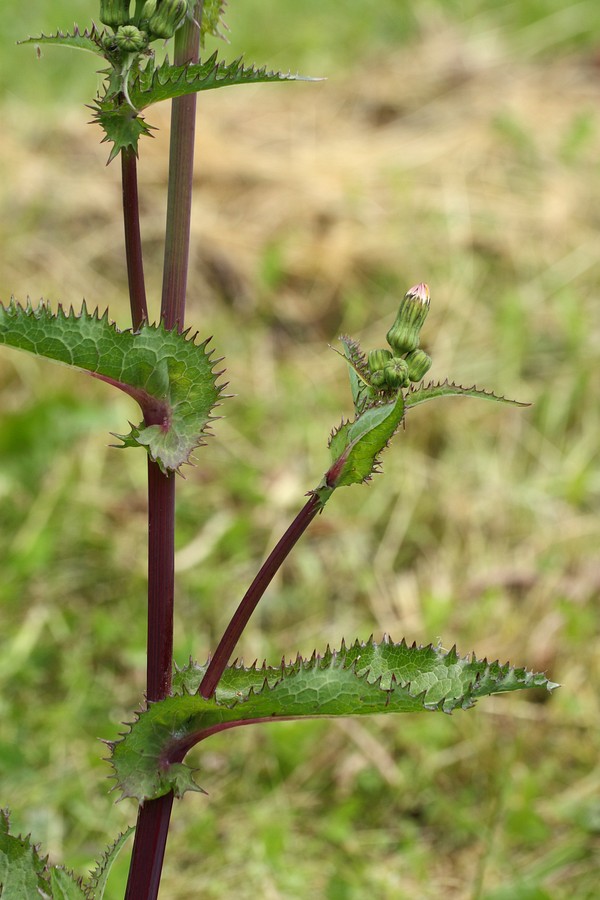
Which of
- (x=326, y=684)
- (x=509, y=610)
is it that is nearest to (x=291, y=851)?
(x=509, y=610)

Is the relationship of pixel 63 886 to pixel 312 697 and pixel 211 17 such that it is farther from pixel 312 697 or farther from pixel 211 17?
pixel 211 17

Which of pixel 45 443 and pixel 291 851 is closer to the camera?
pixel 291 851

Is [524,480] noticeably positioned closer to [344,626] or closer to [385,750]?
[344,626]

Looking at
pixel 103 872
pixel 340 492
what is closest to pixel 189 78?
pixel 103 872

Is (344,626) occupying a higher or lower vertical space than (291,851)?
higher

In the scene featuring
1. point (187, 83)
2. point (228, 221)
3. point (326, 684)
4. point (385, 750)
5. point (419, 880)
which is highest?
point (228, 221)

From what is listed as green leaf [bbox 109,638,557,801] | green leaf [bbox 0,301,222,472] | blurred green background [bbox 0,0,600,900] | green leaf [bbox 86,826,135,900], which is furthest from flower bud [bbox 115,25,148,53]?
blurred green background [bbox 0,0,600,900]

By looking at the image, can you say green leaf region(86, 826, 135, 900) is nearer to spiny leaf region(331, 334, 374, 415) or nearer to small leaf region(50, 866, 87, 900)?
small leaf region(50, 866, 87, 900)
